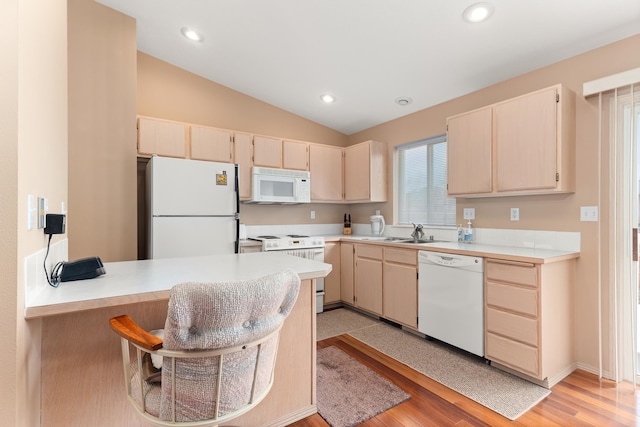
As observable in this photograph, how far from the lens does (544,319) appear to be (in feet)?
6.60

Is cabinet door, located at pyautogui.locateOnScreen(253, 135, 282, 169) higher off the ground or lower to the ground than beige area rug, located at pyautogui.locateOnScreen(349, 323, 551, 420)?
higher

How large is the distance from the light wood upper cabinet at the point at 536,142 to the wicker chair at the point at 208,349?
218 centimetres

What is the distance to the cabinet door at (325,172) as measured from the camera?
13.0 ft

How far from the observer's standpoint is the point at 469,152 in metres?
2.74

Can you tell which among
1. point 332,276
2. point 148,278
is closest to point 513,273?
point 332,276

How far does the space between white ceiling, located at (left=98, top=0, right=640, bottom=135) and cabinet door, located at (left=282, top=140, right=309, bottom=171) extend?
0.60m

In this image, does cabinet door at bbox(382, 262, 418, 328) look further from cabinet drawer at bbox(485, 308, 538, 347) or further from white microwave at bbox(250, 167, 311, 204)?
white microwave at bbox(250, 167, 311, 204)

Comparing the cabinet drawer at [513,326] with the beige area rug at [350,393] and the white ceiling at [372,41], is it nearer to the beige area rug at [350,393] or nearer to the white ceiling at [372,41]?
the beige area rug at [350,393]

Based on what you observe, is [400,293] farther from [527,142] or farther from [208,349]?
[208,349]

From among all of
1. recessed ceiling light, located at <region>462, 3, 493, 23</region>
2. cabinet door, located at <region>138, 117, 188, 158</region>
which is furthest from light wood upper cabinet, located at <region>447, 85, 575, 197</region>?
cabinet door, located at <region>138, 117, 188, 158</region>

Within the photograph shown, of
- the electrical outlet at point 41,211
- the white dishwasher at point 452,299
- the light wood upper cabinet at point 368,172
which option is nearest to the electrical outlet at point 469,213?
the white dishwasher at point 452,299

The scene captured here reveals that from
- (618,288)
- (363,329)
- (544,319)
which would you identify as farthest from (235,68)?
(618,288)

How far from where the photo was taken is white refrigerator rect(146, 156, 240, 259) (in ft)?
8.52

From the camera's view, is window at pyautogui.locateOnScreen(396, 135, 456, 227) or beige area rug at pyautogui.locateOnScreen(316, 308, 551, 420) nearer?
beige area rug at pyautogui.locateOnScreen(316, 308, 551, 420)
